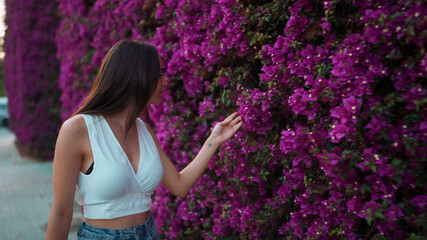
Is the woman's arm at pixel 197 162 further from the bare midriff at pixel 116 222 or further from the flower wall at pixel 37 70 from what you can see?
the flower wall at pixel 37 70

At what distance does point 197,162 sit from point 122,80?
703mm

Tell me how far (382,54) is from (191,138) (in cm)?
175

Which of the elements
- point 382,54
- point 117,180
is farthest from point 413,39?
point 117,180

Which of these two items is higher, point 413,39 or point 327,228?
point 413,39

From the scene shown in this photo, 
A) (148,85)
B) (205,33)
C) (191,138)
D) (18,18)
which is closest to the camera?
(148,85)

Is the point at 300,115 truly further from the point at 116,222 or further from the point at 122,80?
the point at 116,222

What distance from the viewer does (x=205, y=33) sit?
255cm

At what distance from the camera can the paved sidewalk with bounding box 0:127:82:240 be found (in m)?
4.76

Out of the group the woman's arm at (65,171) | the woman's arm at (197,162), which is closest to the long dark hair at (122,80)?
the woman's arm at (65,171)

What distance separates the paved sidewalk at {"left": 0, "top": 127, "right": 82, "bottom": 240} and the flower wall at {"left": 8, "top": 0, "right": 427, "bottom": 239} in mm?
2661

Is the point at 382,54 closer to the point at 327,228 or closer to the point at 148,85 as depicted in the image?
the point at 327,228

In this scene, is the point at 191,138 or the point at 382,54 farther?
the point at 191,138

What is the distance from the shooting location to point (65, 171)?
1.65m

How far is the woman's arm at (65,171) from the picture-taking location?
1648 millimetres
